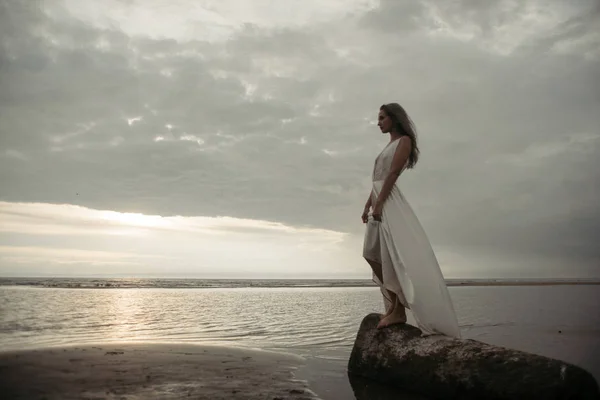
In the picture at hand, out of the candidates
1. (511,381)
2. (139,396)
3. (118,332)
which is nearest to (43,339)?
(118,332)

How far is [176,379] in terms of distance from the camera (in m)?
4.82

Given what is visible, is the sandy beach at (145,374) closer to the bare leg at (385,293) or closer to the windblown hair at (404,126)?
the bare leg at (385,293)

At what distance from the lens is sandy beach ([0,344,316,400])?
13.7ft

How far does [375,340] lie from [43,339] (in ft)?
21.3

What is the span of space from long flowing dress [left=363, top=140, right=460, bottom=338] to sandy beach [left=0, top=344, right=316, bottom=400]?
5.51ft

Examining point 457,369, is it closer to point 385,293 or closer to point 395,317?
point 395,317

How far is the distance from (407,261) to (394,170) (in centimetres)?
123

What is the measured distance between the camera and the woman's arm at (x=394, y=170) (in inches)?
224

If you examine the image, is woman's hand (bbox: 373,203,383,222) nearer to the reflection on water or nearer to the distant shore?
the reflection on water

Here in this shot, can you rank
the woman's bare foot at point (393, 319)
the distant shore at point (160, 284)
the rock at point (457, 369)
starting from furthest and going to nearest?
the distant shore at point (160, 284) → the woman's bare foot at point (393, 319) → the rock at point (457, 369)

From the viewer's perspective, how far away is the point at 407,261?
5.34 m

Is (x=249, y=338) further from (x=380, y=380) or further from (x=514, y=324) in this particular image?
(x=514, y=324)

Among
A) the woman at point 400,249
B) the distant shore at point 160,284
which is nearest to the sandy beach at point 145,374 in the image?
the woman at point 400,249

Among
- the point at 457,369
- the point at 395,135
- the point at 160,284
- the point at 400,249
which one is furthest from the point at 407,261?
the point at 160,284
